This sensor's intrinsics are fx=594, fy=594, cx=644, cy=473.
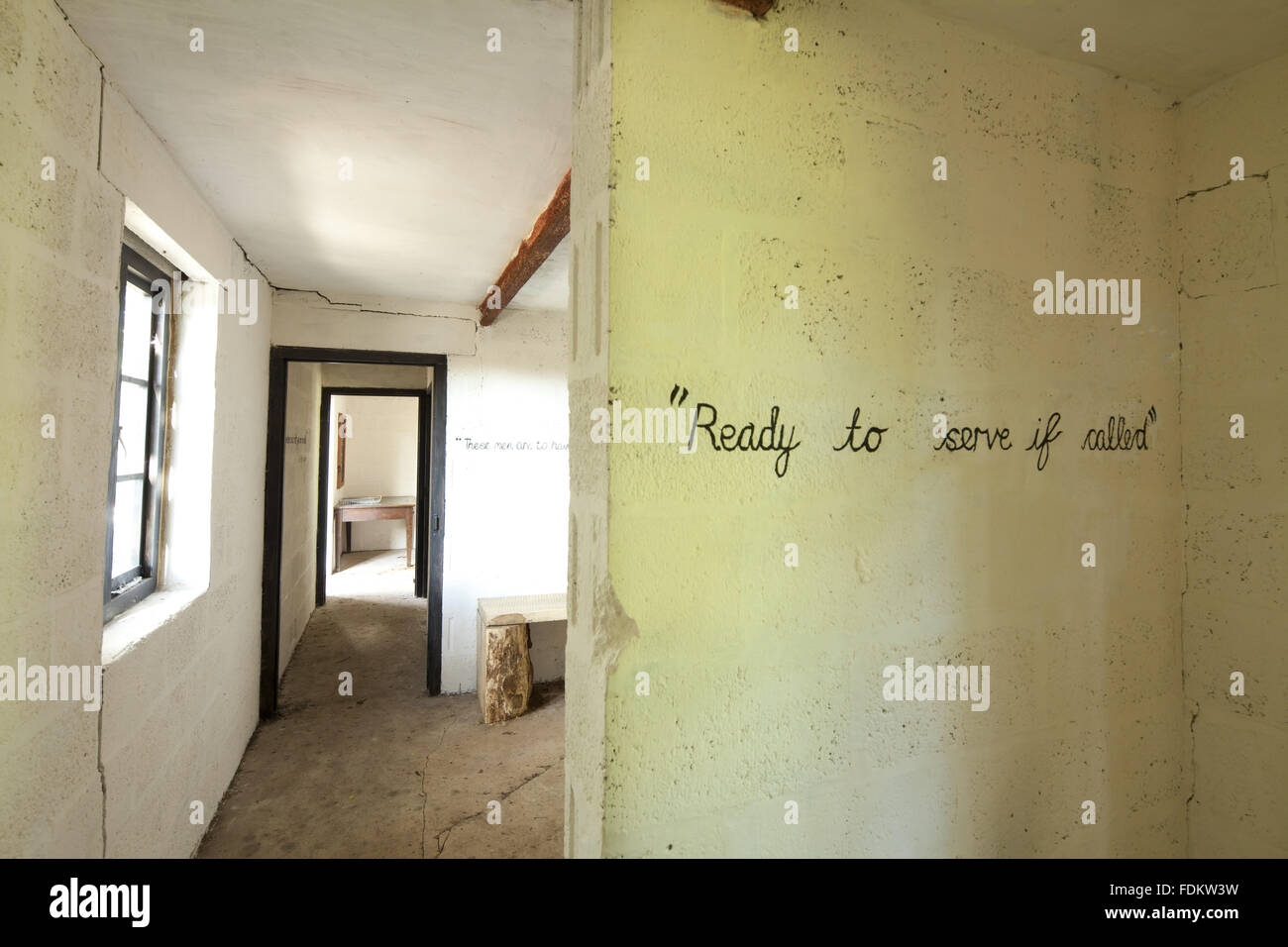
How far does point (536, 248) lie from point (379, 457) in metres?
6.64

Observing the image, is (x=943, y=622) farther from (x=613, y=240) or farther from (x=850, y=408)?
(x=613, y=240)

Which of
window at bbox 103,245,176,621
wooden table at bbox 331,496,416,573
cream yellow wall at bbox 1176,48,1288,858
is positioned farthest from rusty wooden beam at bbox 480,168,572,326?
wooden table at bbox 331,496,416,573

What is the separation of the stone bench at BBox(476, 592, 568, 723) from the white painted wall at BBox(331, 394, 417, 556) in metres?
5.50

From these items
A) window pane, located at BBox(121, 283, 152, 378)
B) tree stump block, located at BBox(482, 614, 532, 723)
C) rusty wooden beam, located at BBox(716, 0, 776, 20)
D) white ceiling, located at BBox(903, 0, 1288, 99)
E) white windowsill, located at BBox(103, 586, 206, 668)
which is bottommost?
tree stump block, located at BBox(482, 614, 532, 723)

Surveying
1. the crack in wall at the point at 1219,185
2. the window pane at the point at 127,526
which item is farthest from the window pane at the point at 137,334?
the crack in wall at the point at 1219,185

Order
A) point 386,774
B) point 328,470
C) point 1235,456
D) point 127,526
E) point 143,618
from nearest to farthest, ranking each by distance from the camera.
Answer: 1. point 1235,456
2. point 143,618
3. point 127,526
4. point 386,774
5. point 328,470

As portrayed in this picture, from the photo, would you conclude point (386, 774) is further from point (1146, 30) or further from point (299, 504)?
point (1146, 30)

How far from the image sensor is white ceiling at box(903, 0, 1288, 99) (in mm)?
1124

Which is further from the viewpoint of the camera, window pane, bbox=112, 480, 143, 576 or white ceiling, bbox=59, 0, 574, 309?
window pane, bbox=112, 480, 143, 576

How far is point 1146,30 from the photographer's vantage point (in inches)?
47.0

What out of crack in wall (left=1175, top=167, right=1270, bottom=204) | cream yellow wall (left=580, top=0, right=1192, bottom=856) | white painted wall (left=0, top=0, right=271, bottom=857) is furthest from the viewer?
Result: crack in wall (left=1175, top=167, right=1270, bottom=204)

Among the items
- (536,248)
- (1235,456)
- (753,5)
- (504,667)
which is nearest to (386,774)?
(504,667)

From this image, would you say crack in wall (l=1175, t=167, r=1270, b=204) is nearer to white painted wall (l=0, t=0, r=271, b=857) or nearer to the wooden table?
white painted wall (l=0, t=0, r=271, b=857)

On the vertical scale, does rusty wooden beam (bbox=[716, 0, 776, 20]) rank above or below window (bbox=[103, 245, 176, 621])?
above
